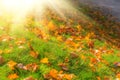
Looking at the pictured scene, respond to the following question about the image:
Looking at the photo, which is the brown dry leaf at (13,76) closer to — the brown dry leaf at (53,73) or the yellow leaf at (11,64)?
the yellow leaf at (11,64)

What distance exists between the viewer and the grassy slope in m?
6.07

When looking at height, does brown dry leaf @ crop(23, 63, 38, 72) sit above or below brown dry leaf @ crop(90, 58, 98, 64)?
above

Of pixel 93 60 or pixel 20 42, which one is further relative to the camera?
pixel 93 60

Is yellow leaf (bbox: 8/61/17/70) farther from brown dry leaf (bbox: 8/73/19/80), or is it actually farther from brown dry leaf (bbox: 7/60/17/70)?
brown dry leaf (bbox: 8/73/19/80)

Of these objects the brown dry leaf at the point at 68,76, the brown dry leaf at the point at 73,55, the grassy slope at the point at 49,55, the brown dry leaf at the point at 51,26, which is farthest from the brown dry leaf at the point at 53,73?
the brown dry leaf at the point at 51,26

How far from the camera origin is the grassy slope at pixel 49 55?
6.07 metres

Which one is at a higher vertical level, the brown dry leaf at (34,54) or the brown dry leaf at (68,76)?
the brown dry leaf at (34,54)

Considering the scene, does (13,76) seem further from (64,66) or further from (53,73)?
(64,66)

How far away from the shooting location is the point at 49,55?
6.71 metres

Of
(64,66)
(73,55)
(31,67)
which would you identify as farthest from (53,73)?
(73,55)

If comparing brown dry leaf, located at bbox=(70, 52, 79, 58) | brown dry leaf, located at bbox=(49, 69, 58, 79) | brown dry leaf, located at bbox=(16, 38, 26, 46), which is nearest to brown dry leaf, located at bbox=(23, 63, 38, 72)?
brown dry leaf, located at bbox=(49, 69, 58, 79)

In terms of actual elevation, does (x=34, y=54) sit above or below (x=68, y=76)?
above

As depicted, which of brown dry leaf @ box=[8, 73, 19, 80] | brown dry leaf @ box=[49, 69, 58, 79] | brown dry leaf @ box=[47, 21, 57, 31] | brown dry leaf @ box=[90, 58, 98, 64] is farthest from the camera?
brown dry leaf @ box=[47, 21, 57, 31]

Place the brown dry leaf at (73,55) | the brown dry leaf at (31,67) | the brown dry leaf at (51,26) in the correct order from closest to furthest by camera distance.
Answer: the brown dry leaf at (31,67)
the brown dry leaf at (73,55)
the brown dry leaf at (51,26)
